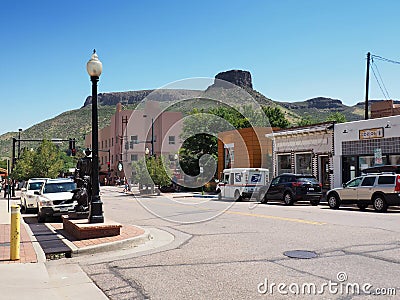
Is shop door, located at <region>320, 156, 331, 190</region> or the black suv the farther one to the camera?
shop door, located at <region>320, 156, 331, 190</region>

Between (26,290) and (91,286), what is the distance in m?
0.99

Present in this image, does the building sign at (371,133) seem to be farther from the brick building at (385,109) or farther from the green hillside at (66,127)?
the green hillside at (66,127)

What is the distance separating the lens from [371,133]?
1182 inches

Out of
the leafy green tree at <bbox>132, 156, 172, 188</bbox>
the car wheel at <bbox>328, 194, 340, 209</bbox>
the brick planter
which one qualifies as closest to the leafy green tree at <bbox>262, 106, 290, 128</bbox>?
the leafy green tree at <bbox>132, 156, 172, 188</bbox>

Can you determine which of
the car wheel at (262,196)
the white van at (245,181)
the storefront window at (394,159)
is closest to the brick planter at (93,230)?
the car wheel at (262,196)

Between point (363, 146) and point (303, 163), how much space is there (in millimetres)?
6923

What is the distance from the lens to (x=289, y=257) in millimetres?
9406

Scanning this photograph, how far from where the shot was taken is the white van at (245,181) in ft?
102

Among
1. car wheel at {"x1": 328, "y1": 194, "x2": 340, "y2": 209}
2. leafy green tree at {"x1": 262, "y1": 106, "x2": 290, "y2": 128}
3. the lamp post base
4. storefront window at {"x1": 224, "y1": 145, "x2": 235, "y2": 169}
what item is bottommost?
car wheel at {"x1": 328, "y1": 194, "x2": 340, "y2": 209}

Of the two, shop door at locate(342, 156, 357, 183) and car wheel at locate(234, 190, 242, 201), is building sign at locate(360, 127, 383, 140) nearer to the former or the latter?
shop door at locate(342, 156, 357, 183)

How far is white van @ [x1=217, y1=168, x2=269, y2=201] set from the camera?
102 ft

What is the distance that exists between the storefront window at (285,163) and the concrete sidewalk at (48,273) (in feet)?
90.4

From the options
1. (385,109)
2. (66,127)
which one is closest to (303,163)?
(385,109)

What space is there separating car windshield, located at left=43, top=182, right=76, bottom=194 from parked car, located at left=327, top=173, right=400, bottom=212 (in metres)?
12.7
